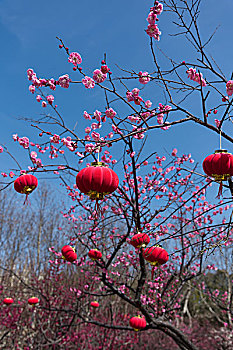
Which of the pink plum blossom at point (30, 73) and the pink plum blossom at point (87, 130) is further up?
the pink plum blossom at point (30, 73)

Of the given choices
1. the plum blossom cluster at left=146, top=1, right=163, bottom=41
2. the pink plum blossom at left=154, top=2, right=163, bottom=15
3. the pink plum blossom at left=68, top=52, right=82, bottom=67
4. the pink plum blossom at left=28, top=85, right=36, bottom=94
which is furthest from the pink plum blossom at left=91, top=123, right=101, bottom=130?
the pink plum blossom at left=154, top=2, right=163, bottom=15

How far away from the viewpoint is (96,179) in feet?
5.76

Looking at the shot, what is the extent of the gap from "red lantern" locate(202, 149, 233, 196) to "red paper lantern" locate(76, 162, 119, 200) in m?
0.68

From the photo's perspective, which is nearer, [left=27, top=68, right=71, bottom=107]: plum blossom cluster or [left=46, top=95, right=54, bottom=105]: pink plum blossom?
[left=27, top=68, right=71, bottom=107]: plum blossom cluster

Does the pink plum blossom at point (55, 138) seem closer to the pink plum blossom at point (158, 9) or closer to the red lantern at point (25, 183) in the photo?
the red lantern at point (25, 183)

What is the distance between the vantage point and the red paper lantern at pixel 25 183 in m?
2.50

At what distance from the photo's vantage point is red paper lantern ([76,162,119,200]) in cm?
176

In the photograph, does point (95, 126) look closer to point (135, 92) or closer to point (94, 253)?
point (135, 92)

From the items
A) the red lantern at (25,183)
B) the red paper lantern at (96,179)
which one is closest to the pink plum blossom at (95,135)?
the red lantern at (25,183)

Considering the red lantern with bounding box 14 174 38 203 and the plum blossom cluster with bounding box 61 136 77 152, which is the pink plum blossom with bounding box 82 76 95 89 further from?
the red lantern with bounding box 14 174 38 203

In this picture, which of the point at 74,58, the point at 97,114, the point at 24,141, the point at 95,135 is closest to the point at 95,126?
the point at 95,135

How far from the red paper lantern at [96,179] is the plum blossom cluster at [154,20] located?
1.67 meters

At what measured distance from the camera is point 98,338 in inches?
314

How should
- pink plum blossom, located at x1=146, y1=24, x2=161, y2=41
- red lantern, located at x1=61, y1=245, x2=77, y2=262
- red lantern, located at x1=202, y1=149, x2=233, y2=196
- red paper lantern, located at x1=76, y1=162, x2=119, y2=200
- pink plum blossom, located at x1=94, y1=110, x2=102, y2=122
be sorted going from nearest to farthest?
red paper lantern, located at x1=76, y1=162, x2=119, y2=200, red lantern, located at x1=202, y1=149, x2=233, y2=196, pink plum blossom, located at x1=146, y1=24, x2=161, y2=41, pink plum blossom, located at x1=94, y1=110, x2=102, y2=122, red lantern, located at x1=61, y1=245, x2=77, y2=262
